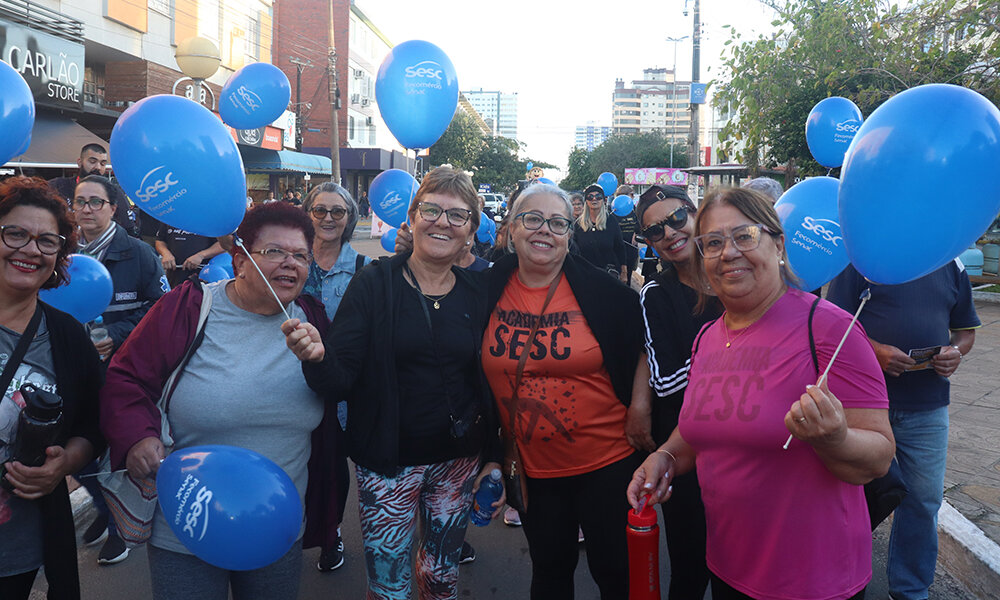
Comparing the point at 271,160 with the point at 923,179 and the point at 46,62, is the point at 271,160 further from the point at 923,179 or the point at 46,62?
the point at 923,179

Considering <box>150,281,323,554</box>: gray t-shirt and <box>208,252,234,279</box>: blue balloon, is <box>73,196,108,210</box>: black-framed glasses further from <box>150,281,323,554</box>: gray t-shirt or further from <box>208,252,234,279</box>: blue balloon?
<box>150,281,323,554</box>: gray t-shirt

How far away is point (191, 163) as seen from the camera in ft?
8.09

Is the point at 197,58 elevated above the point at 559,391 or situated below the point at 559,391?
above

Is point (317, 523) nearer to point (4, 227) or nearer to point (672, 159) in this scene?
point (4, 227)

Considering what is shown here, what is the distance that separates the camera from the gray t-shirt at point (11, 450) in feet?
6.81

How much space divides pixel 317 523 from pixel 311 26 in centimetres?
4664

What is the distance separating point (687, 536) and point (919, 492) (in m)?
1.25

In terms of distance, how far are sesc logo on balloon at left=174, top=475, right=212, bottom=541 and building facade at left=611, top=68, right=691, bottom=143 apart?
16879cm

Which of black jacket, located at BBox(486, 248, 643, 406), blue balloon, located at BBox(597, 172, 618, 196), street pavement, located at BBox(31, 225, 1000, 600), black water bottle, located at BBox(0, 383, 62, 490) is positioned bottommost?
street pavement, located at BBox(31, 225, 1000, 600)

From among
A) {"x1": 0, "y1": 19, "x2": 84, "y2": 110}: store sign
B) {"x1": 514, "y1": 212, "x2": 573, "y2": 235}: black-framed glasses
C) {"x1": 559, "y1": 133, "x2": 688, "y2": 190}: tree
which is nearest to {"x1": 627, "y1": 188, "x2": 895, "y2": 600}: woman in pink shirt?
{"x1": 514, "y1": 212, "x2": 573, "y2": 235}: black-framed glasses

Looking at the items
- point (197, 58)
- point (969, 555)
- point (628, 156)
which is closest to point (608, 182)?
point (197, 58)

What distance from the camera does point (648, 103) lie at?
174 metres

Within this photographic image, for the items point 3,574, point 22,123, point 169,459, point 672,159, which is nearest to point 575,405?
point 169,459

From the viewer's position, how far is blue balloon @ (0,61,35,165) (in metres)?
3.05
